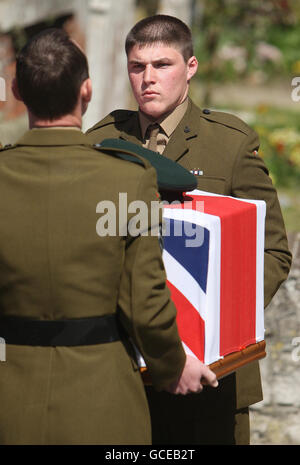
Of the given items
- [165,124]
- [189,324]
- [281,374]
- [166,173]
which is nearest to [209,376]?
[189,324]

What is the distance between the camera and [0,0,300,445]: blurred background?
418 cm

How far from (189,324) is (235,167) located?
2.46ft

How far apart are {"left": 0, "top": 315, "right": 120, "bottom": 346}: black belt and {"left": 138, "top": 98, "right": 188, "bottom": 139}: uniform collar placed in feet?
3.18

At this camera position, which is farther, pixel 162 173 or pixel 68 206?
Result: pixel 162 173

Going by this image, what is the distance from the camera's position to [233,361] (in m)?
2.63

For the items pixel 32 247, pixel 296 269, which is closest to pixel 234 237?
pixel 32 247

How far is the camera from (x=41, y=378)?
236 cm

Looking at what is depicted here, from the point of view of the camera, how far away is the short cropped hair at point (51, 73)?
2.29 meters

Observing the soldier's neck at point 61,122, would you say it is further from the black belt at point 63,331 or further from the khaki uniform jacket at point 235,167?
the khaki uniform jacket at point 235,167

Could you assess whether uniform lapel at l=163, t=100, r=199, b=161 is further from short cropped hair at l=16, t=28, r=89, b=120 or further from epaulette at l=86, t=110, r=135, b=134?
short cropped hair at l=16, t=28, r=89, b=120

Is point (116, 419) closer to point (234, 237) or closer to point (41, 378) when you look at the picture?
point (41, 378)

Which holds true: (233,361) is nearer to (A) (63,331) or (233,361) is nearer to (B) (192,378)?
(B) (192,378)

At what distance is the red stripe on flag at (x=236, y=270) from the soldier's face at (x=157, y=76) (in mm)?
466
